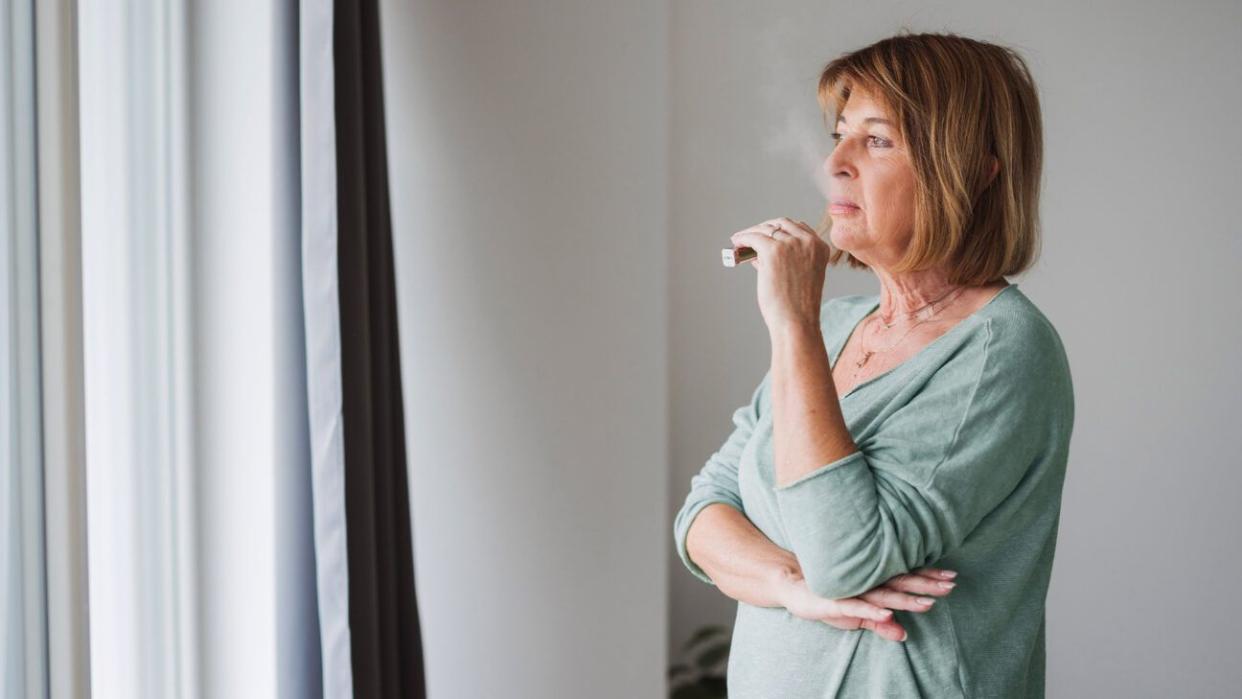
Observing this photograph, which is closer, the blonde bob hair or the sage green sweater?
the sage green sweater

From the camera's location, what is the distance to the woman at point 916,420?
112 centimetres

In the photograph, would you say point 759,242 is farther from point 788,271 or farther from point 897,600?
point 897,600

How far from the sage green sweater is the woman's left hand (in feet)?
0.43

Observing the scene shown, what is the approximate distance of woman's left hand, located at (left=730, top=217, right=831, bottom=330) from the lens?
121 cm

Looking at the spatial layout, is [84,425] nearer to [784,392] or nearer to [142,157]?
[142,157]

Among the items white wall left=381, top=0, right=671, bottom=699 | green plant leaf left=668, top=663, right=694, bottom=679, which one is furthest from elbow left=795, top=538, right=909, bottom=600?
green plant leaf left=668, top=663, right=694, bottom=679

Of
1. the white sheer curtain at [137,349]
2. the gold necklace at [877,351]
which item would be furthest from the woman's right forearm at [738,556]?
the white sheer curtain at [137,349]

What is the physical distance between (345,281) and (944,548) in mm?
1014

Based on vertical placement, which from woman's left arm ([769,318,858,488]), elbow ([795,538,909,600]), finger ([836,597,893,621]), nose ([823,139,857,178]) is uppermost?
nose ([823,139,857,178])

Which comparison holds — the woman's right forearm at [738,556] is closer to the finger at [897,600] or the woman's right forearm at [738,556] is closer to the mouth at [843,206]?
the finger at [897,600]

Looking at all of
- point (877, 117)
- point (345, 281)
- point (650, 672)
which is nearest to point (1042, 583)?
point (877, 117)

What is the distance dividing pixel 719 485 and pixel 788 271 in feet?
1.24

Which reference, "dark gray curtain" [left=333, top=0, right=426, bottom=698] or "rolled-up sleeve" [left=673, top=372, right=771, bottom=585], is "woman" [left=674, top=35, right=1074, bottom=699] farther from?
"dark gray curtain" [left=333, top=0, right=426, bottom=698]

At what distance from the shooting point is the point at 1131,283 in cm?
250
